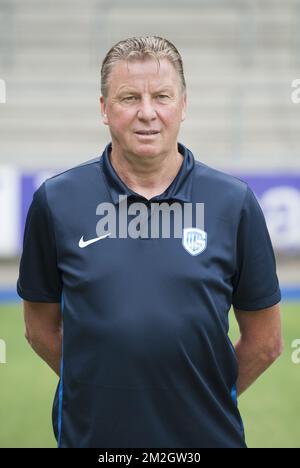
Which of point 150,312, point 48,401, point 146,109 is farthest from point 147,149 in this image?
point 48,401

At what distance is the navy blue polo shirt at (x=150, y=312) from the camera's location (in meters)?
2.41

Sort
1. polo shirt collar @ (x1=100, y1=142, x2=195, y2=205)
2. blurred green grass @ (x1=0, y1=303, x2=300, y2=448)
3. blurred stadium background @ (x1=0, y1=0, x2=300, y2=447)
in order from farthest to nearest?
blurred stadium background @ (x1=0, y1=0, x2=300, y2=447), blurred green grass @ (x1=0, y1=303, x2=300, y2=448), polo shirt collar @ (x1=100, y1=142, x2=195, y2=205)

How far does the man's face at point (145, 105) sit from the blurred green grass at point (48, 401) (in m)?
3.04

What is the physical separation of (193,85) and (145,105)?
1073 cm

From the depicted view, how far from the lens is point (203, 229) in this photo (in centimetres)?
252

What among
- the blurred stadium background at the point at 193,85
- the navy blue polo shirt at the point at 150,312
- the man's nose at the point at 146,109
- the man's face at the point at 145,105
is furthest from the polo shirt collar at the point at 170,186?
A: the blurred stadium background at the point at 193,85

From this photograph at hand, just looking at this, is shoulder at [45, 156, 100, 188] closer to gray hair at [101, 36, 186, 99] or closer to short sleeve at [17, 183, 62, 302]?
short sleeve at [17, 183, 62, 302]

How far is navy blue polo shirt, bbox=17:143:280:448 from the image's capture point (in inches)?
95.0

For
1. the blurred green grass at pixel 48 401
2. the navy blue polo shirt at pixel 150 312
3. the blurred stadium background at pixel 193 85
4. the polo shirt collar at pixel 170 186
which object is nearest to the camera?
the navy blue polo shirt at pixel 150 312

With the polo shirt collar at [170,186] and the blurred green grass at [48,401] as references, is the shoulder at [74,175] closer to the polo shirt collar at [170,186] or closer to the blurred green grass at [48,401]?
the polo shirt collar at [170,186]

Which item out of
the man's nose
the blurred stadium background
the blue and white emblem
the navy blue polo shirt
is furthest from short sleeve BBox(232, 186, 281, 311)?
the blurred stadium background

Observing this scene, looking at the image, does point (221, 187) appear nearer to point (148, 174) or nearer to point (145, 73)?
point (148, 174)

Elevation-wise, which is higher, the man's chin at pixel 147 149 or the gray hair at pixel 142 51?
the gray hair at pixel 142 51
